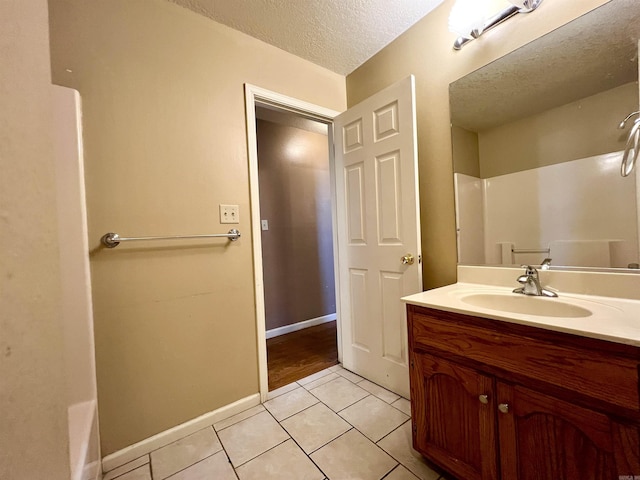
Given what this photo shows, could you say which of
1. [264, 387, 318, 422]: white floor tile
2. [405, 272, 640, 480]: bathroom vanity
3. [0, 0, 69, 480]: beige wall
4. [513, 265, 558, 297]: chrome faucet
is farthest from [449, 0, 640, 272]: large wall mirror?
[0, 0, 69, 480]: beige wall

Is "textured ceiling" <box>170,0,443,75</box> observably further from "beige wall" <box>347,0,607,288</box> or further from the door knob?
the door knob

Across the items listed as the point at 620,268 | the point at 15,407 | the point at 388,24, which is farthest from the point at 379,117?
the point at 15,407

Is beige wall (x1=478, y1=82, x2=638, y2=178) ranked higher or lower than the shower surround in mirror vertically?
higher

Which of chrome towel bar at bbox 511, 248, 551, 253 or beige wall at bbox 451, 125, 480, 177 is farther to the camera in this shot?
beige wall at bbox 451, 125, 480, 177

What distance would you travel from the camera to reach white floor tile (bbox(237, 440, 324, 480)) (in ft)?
3.51

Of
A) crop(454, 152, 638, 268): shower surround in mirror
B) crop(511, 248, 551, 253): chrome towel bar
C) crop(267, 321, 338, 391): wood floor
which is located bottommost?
crop(267, 321, 338, 391): wood floor

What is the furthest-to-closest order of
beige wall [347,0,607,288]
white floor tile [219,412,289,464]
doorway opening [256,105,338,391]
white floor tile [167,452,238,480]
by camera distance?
doorway opening [256,105,338,391] → beige wall [347,0,607,288] → white floor tile [219,412,289,464] → white floor tile [167,452,238,480]

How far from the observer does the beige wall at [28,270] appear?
35 centimetres

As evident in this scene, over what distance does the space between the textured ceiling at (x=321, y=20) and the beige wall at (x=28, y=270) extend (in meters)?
1.23

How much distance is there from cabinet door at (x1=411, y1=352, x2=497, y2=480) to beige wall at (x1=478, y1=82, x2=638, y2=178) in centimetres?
100

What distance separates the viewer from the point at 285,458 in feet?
3.79

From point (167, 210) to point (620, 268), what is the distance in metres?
1.98

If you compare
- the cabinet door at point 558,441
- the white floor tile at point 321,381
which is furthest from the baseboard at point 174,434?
the cabinet door at point 558,441

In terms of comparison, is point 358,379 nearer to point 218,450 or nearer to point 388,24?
point 218,450
